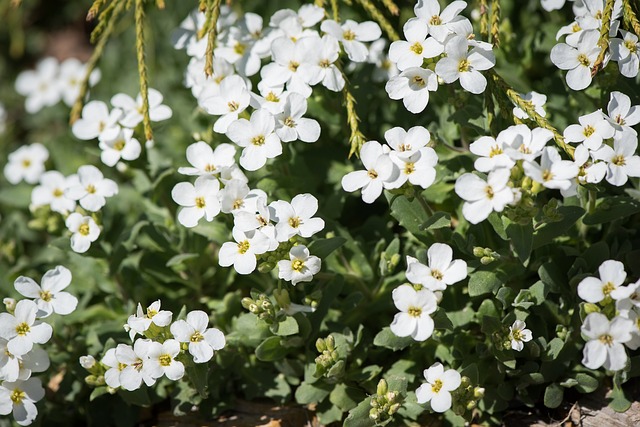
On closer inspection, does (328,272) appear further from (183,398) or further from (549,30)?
(549,30)

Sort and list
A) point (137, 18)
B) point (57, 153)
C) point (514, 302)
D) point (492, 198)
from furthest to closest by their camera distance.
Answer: point (57, 153)
point (137, 18)
point (514, 302)
point (492, 198)

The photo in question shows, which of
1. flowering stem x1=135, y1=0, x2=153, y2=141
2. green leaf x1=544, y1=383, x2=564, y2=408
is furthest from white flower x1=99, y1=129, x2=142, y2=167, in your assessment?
green leaf x1=544, y1=383, x2=564, y2=408

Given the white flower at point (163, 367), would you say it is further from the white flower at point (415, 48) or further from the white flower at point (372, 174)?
the white flower at point (415, 48)

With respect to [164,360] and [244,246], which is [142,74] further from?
[164,360]

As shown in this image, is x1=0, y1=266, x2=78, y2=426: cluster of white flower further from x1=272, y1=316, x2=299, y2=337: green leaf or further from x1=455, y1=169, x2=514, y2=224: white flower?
x1=455, y1=169, x2=514, y2=224: white flower

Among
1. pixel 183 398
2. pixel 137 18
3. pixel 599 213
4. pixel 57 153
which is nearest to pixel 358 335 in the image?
pixel 183 398

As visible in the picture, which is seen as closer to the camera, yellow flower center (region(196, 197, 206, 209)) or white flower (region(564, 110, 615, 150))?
white flower (region(564, 110, 615, 150))
